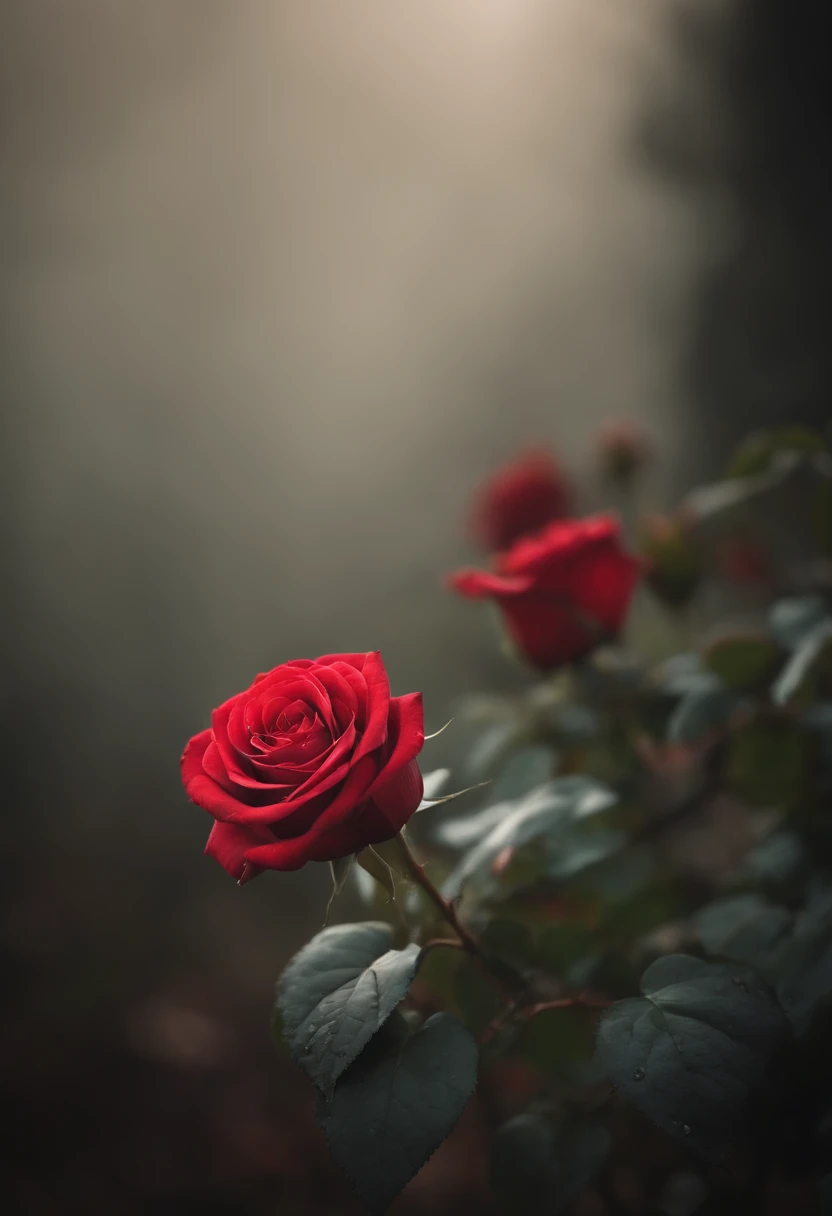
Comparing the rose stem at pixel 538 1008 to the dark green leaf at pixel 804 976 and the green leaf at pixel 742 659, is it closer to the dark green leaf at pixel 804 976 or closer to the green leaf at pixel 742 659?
the dark green leaf at pixel 804 976

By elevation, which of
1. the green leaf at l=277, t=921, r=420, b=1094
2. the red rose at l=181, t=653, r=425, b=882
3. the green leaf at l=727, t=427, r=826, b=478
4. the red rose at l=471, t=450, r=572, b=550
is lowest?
the green leaf at l=277, t=921, r=420, b=1094

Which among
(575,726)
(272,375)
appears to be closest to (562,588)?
(575,726)

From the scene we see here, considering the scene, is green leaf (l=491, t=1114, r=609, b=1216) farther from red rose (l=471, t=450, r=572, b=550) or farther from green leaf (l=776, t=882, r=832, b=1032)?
red rose (l=471, t=450, r=572, b=550)

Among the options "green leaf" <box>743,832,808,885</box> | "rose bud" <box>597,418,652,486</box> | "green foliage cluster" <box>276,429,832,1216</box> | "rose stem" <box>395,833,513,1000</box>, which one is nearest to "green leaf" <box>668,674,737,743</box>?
"green foliage cluster" <box>276,429,832,1216</box>

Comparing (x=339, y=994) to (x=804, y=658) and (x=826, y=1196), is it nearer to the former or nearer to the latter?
(x=826, y=1196)

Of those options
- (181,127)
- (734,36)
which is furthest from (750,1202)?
(181,127)

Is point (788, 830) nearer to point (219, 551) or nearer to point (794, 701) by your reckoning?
point (794, 701)

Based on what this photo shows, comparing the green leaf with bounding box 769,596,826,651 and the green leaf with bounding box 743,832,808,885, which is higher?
the green leaf with bounding box 769,596,826,651
